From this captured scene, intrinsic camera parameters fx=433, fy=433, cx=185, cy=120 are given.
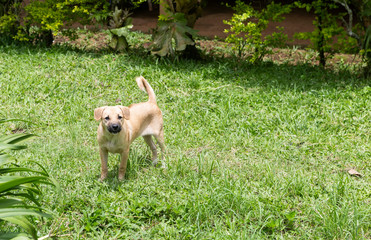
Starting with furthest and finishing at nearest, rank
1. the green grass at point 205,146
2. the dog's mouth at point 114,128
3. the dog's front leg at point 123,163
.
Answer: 1. the dog's front leg at point 123,163
2. the dog's mouth at point 114,128
3. the green grass at point 205,146

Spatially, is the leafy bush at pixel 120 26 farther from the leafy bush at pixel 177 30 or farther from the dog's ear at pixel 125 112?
the dog's ear at pixel 125 112

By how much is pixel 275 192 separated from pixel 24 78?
5255 mm

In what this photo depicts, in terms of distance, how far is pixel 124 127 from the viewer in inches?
177

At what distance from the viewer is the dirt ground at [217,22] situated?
11.6 meters

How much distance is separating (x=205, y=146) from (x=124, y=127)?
4.60 ft

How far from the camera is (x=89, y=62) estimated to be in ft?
27.9

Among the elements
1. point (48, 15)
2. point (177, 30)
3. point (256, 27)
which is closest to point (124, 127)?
point (177, 30)

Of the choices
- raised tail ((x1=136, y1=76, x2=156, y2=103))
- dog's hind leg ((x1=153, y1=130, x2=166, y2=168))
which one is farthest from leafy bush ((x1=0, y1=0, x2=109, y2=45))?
dog's hind leg ((x1=153, y1=130, x2=166, y2=168))

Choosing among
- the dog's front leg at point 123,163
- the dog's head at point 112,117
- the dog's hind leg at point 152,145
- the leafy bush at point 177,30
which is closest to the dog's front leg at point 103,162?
the dog's front leg at point 123,163

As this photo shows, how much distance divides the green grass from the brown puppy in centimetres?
22

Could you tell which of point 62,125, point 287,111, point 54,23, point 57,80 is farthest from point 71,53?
point 287,111

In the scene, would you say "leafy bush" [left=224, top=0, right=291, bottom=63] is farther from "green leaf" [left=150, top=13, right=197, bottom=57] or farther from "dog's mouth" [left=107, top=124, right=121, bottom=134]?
"dog's mouth" [left=107, top=124, right=121, bottom=134]

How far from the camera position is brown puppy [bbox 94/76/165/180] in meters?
4.28

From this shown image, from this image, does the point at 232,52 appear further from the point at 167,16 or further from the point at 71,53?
A: the point at 71,53
